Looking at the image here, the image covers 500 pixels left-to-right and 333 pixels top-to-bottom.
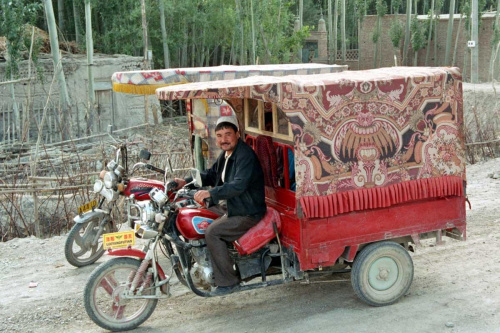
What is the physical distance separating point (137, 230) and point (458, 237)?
2803 mm

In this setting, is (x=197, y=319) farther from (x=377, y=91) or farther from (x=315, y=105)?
(x=377, y=91)

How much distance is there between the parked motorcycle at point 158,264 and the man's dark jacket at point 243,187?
0.17 m

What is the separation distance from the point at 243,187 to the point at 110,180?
155 centimetres

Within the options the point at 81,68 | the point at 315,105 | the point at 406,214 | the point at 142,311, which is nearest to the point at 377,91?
the point at 315,105

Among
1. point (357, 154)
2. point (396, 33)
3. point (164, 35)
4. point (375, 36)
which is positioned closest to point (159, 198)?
point (357, 154)

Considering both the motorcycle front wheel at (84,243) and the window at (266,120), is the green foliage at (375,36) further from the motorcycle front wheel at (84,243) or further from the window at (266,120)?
the window at (266,120)

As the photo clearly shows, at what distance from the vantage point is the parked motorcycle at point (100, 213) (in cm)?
592

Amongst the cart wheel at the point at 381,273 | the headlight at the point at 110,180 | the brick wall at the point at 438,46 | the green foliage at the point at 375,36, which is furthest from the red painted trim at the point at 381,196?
the green foliage at the point at 375,36

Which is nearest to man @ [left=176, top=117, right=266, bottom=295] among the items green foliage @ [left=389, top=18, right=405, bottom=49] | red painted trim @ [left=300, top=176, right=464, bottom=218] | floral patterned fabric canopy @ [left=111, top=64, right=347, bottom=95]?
red painted trim @ [left=300, top=176, right=464, bottom=218]

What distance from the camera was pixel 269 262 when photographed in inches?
208

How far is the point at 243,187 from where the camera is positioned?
16.1 feet

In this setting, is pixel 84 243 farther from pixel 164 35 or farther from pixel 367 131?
pixel 164 35

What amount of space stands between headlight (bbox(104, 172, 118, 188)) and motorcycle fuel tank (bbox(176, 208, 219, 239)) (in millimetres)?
1020

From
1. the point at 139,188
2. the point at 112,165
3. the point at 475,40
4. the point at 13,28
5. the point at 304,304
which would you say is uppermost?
the point at 13,28
